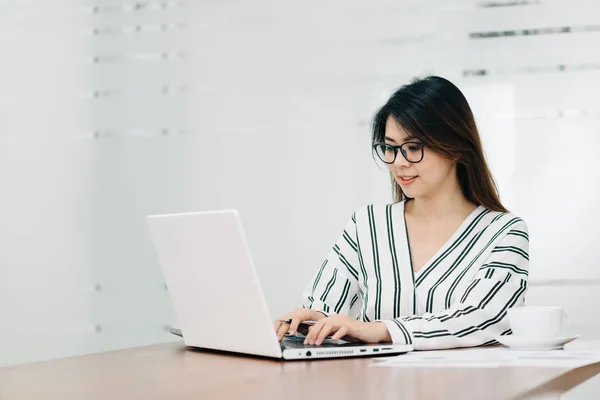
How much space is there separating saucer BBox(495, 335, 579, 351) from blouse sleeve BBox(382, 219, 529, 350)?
122 mm

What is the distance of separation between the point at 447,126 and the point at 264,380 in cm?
107

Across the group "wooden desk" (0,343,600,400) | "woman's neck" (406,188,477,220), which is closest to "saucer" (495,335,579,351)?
"wooden desk" (0,343,600,400)

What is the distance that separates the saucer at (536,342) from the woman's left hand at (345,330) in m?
0.24

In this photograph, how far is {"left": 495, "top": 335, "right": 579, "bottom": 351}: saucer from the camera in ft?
5.90

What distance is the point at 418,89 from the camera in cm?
235

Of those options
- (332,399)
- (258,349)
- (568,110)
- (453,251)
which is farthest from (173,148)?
(332,399)

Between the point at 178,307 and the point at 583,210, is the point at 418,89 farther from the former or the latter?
the point at 583,210

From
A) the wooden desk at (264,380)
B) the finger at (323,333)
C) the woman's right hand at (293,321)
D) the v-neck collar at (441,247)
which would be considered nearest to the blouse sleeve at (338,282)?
the v-neck collar at (441,247)

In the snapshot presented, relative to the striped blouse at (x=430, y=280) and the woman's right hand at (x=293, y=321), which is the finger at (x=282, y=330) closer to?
the woman's right hand at (x=293, y=321)

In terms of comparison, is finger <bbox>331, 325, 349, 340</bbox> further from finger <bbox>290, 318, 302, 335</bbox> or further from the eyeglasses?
the eyeglasses

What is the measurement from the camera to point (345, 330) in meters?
1.81

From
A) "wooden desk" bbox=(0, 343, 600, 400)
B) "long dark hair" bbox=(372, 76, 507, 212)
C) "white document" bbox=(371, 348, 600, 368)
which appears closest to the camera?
"wooden desk" bbox=(0, 343, 600, 400)

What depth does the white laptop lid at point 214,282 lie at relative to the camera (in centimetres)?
165

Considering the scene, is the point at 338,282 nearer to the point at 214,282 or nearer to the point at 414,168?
the point at 414,168
